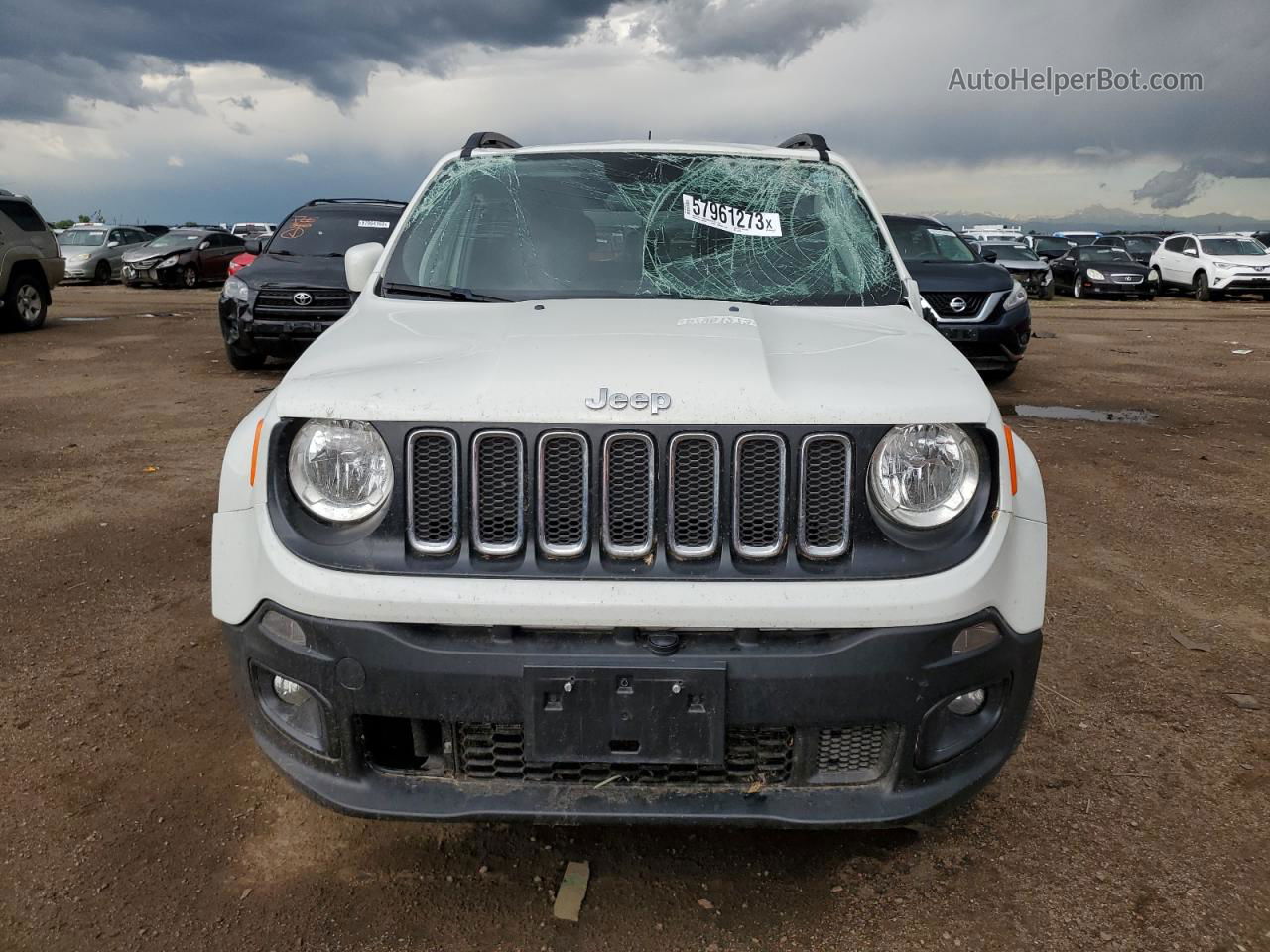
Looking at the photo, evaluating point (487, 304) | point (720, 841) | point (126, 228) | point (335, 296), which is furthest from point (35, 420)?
point (126, 228)

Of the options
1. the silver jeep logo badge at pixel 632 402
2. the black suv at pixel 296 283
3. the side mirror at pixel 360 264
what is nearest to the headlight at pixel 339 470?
the silver jeep logo badge at pixel 632 402

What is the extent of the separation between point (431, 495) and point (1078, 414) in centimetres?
825

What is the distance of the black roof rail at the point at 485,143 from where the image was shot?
151 inches

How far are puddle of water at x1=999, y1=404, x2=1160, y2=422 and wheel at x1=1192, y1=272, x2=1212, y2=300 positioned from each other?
1767 centimetres

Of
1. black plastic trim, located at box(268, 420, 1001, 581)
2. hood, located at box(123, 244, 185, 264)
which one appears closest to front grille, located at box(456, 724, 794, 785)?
black plastic trim, located at box(268, 420, 1001, 581)

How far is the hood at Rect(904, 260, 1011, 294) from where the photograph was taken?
1030 centimetres

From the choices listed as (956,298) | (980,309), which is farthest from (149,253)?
(980,309)

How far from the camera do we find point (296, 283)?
1028cm

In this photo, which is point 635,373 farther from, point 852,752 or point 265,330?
point 265,330

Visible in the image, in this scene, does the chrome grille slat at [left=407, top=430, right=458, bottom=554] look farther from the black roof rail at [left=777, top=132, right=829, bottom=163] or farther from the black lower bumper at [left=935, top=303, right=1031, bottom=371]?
the black lower bumper at [left=935, top=303, right=1031, bottom=371]

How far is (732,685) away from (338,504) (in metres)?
0.95

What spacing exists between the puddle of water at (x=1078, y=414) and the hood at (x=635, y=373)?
6.80 meters

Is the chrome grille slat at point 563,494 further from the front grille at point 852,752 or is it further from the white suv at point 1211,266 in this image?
the white suv at point 1211,266

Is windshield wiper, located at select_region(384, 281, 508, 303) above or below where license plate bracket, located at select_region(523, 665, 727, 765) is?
above
